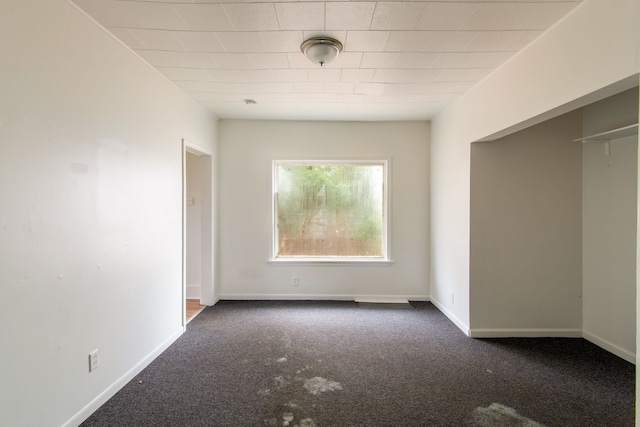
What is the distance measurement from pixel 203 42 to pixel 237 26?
35 cm

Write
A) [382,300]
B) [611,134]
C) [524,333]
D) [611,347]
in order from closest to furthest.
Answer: [611,134] < [611,347] < [524,333] < [382,300]

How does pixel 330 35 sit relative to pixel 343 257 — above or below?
above

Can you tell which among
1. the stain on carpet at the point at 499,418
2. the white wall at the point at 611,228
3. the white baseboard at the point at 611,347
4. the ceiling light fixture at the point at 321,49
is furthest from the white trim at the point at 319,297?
the ceiling light fixture at the point at 321,49

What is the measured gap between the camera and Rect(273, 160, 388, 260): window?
4.26 metres

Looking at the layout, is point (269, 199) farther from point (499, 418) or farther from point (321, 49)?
point (499, 418)

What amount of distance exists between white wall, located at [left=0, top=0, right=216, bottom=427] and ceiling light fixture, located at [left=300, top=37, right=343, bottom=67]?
1.36 m

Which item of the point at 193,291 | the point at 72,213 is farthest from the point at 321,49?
the point at 193,291

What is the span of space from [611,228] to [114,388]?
4389 millimetres

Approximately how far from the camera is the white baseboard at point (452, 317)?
309cm

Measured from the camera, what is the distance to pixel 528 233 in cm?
302

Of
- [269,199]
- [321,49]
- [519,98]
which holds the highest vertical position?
[321,49]

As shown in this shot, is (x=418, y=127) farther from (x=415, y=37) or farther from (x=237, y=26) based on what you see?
(x=237, y=26)

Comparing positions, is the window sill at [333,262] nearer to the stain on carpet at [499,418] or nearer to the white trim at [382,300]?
the white trim at [382,300]

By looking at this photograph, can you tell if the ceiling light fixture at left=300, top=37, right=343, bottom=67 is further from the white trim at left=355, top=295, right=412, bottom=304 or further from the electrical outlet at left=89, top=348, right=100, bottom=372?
the white trim at left=355, top=295, right=412, bottom=304
